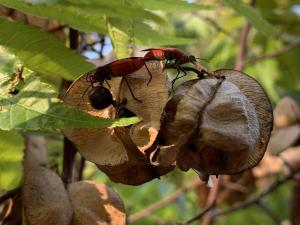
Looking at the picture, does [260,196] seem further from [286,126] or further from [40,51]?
[40,51]

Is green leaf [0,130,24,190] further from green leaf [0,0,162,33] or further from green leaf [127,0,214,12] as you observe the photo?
green leaf [127,0,214,12]

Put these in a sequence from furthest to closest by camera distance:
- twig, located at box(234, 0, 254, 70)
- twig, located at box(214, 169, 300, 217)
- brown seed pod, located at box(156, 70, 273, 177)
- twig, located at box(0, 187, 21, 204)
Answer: twig, located at box(234, 0, 254, 70) → twig, located at box(214, 169, 300, 217) → twig, located at box(0, 187, 21, 204) → brown seed pod, located at box(156, 70, 273, 177)

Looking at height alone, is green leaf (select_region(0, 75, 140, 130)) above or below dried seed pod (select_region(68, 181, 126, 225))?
above

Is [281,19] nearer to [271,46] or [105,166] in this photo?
[271,46]

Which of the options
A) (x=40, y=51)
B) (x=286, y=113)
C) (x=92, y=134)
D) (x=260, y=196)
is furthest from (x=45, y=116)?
(x=286, y=113)

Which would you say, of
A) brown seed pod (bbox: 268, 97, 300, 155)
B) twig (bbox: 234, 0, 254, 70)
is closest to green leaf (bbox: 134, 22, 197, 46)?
brown seed pod (bbox: 268, 97, 300, 155)

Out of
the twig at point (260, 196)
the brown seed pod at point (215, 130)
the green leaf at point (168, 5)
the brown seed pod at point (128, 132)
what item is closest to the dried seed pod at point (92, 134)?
the brown seed pod at point (128, 132)
